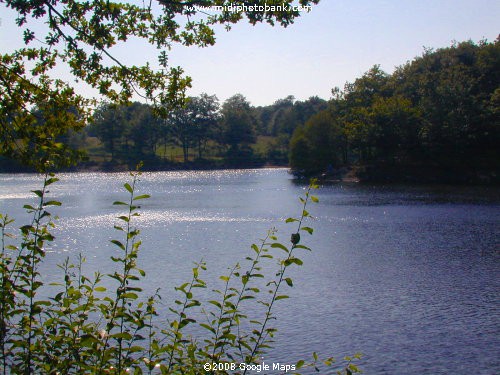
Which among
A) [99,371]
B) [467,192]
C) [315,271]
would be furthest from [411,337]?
Answer: [467,192]

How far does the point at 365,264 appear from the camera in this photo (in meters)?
31.0

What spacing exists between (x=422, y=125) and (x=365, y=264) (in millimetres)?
69582

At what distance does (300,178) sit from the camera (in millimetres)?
114375

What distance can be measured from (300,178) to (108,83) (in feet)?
347

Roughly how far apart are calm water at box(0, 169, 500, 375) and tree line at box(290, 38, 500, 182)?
83.6 feet

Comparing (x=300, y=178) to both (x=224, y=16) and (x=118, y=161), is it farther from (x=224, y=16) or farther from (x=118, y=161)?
(x=224, y=16)

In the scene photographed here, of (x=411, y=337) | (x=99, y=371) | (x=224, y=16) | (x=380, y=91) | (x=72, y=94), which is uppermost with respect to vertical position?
(x=380, y=91)

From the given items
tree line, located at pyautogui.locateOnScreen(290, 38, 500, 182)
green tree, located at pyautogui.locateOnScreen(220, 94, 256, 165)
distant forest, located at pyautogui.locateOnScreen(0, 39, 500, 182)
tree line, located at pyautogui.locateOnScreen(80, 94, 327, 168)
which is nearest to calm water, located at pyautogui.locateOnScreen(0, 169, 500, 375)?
distant forest, located at pyautogui.locateOnScreen(0, 39, 500, 182)

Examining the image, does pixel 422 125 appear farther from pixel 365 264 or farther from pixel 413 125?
pixel 365 264

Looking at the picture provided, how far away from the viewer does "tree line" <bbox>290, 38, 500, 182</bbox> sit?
88.9 meters

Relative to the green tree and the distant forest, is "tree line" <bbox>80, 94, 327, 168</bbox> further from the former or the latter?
the distant forest

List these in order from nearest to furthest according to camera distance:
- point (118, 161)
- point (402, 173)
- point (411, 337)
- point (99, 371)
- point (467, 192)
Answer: point (99, 371), point (411, 337), point (467, 192), point (402, 173), point (118, 161)

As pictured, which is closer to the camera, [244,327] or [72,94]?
[72,94]

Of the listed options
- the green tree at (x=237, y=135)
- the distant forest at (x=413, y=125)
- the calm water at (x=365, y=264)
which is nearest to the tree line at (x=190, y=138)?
Result: the green tree at (x=237, y=135)
